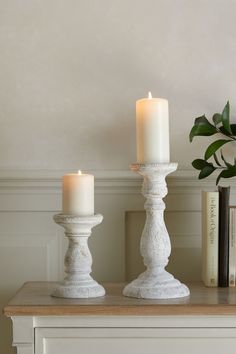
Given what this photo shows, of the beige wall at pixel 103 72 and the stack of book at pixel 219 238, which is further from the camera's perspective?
the beige wall at pixel 103 72

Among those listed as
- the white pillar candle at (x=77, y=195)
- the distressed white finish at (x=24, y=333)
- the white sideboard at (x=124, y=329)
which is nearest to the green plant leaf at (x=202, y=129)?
the white pillar candle at (x=77, y=195)

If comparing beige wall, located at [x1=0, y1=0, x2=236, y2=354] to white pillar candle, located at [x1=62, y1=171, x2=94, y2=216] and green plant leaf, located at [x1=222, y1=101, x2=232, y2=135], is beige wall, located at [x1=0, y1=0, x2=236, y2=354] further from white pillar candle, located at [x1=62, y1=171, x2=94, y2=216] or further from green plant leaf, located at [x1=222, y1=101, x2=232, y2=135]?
white pillar candle, located at [x1=62, y1=171, x2=94, y2=216]

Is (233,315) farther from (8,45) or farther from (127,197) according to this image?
(8,45)

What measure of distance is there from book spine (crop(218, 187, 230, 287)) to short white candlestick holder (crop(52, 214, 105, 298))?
0.75 feet

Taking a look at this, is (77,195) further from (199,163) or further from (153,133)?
(199,163)

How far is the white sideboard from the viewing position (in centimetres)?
110

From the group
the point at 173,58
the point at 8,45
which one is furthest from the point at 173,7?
the point at 8,45

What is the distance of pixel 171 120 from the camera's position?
1437 millimetres

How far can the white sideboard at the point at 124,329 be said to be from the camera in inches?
43.3

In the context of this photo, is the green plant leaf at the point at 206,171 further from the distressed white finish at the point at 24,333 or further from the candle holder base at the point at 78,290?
the distressed white finish at the point at 24,333

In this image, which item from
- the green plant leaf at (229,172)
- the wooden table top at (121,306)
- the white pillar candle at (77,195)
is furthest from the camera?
the green plant leaf at (229,172)

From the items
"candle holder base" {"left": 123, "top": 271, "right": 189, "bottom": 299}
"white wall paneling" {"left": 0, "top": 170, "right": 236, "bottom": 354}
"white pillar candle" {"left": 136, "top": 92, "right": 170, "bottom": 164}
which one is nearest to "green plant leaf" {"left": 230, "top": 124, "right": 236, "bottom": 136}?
"white wall paneling" {"left": 0, "top": 170, "right": 236, "bottom": 354}

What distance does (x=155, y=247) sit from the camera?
1.21 metres

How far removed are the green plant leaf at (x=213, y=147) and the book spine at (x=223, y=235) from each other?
0.09 m
